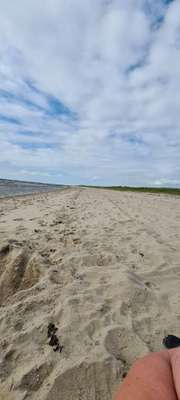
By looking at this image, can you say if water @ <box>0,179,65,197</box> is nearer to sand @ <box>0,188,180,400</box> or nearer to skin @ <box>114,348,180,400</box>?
sand @ <box>0,188,180,400</box>

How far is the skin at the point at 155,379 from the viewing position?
54.3 inches

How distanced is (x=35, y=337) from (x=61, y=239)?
316 cm

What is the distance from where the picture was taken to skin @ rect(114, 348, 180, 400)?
1379 millimetres

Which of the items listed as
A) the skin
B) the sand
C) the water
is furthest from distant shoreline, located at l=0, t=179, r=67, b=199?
the skin

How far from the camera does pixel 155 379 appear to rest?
1465mm

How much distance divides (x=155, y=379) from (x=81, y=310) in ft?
5.19

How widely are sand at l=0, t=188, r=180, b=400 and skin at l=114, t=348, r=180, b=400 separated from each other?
0.59 meters

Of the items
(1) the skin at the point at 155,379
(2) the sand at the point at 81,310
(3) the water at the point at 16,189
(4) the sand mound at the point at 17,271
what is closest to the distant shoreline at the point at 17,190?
(3) the water at the point at 16,189

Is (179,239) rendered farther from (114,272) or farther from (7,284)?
(7,284)

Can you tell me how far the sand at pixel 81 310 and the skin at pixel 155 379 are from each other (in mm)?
590

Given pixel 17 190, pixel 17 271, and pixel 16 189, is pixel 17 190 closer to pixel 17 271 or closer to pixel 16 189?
pixel 16 189

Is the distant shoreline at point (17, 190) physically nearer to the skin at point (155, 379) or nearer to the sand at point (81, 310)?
the sand at point (81, 310)

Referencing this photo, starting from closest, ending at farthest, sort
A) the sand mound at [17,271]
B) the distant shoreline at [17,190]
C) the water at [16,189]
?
the sand mound at [17,271] → the distant shoreline at [17,190] → the water at [16,189]

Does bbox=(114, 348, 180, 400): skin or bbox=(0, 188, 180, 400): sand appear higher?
bbox=(114, 348, 180, 400): skin
